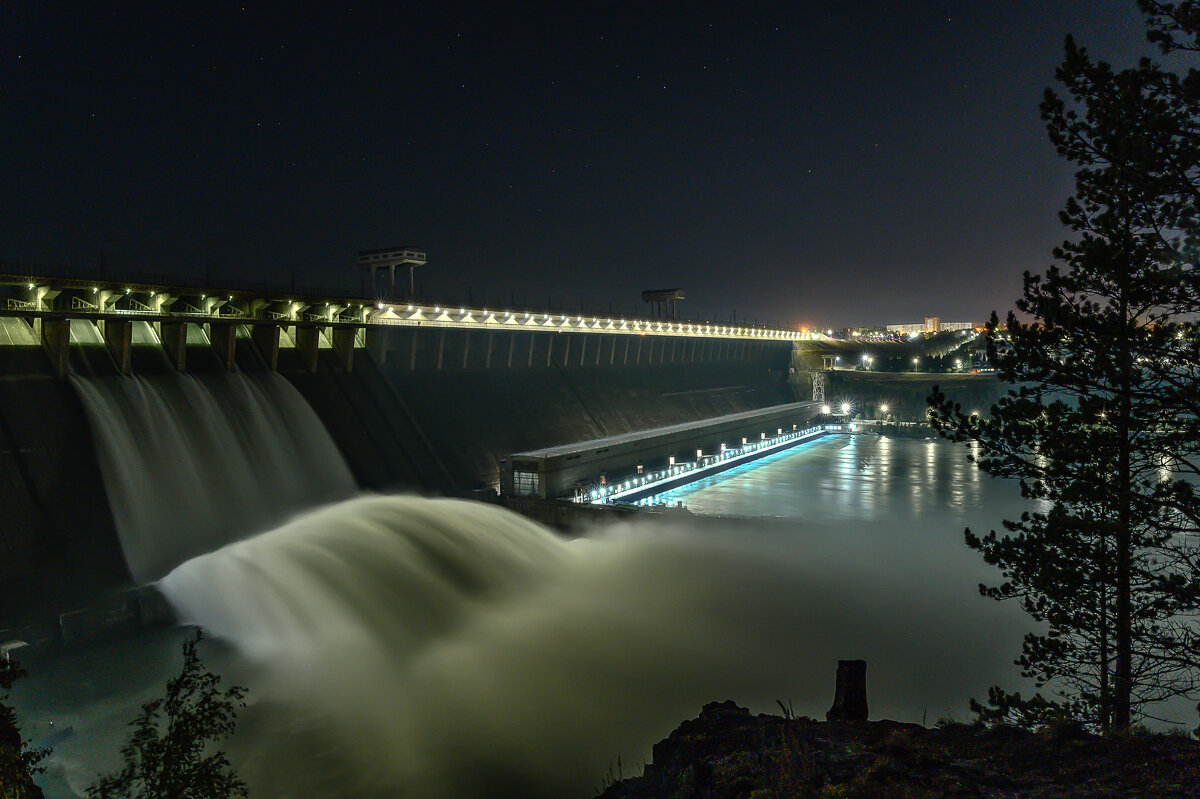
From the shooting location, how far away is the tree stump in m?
9.12

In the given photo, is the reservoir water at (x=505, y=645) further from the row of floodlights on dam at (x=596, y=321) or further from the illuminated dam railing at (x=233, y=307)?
the row of floodlights on dam at (x=596, y=321)

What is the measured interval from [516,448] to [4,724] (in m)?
28.6

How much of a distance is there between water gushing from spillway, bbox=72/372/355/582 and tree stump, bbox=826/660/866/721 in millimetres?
17028

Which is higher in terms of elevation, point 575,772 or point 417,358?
point 417,358

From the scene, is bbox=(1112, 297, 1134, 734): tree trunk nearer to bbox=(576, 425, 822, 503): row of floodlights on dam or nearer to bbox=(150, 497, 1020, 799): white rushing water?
bbox=(150, 497, 1020, 799): white rushing water

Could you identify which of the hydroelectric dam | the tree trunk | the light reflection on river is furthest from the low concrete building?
the tree trunk

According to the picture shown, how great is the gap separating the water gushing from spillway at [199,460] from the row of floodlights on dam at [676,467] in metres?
11.3

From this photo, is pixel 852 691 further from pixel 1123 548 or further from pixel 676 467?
pixel 676 467

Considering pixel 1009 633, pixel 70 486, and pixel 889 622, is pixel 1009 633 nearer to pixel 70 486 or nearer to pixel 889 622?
pixel 889 622

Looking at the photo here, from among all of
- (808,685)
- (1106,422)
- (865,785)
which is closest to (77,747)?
(865,785)

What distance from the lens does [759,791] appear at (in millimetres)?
6730

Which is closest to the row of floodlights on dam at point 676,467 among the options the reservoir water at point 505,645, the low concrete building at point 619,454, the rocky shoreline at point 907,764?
the low concrete building at point 619,454

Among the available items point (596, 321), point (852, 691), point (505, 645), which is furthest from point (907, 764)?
point (596, 321)

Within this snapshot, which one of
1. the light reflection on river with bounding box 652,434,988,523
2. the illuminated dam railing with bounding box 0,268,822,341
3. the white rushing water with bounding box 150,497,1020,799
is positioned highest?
the illuminated dam railing with bounding box 0,268,822,341
